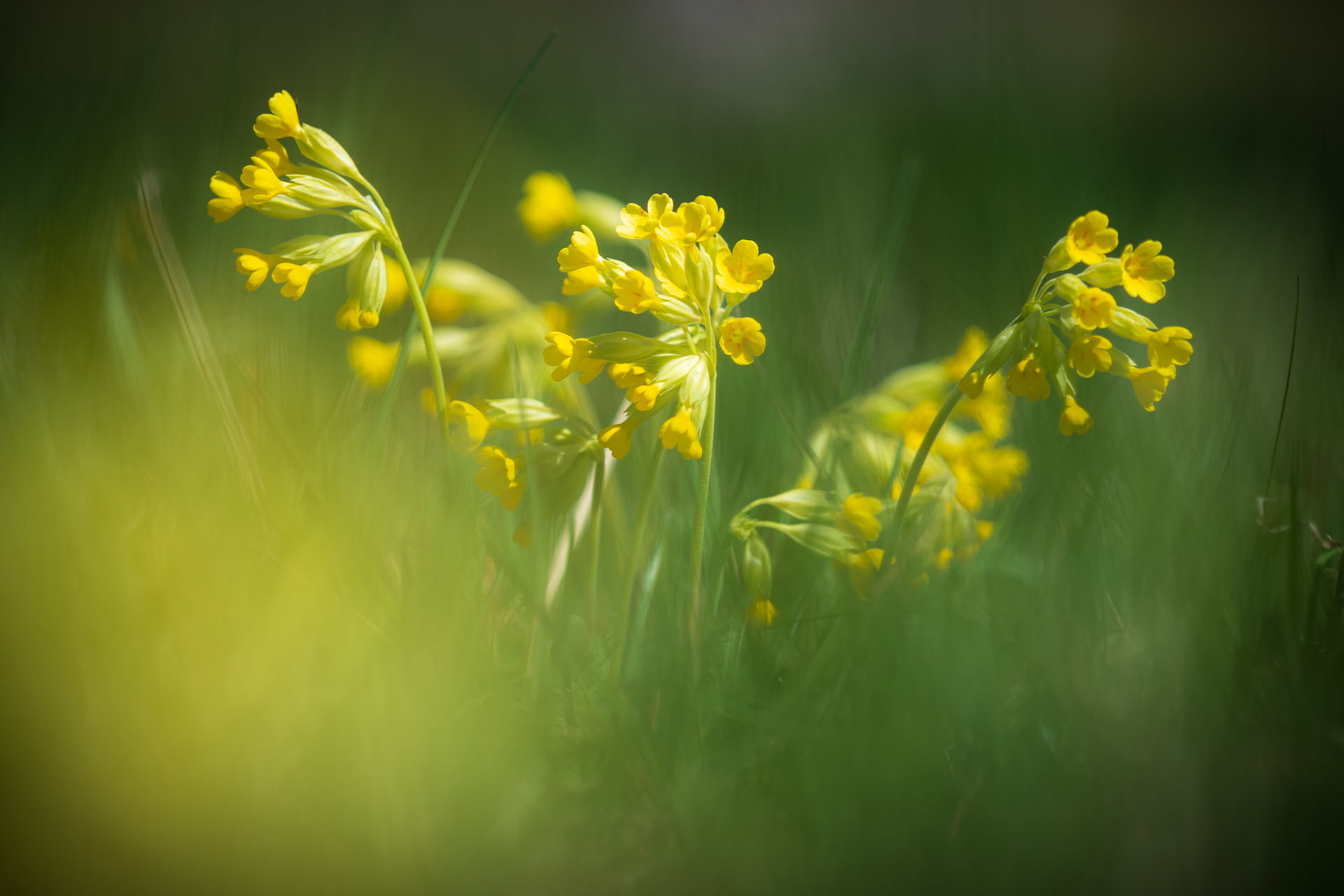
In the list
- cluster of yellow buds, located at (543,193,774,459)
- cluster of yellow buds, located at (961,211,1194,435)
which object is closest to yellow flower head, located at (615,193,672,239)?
cluster of yellow buds, located at (543,193,774,459)

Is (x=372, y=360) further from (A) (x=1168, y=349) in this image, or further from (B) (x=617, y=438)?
(A) (x=1168, y=349)

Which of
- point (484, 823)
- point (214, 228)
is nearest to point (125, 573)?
point (484, 823)

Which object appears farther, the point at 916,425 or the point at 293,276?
the point at 916,425

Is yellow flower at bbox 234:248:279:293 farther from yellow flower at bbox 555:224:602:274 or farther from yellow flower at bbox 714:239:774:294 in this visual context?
yellow flower at bbox 714:239:774:294

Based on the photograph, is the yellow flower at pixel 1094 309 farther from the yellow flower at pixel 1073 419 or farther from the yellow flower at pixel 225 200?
the yellow flower at pixel 225 200

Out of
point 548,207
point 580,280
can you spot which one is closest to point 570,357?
point 580,280

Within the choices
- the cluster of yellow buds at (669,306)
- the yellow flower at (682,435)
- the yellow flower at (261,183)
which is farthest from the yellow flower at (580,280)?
the yellow flower at (261,183)
